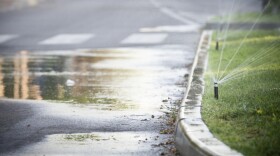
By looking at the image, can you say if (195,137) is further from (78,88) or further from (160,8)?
(160,8)

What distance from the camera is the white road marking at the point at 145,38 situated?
17891mm

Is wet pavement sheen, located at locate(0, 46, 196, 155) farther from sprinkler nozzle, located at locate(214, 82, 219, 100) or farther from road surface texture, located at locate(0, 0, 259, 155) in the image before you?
sprinkler nozzle, located at locate(214, 82, 219, 100)

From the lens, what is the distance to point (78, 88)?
35.7 feet

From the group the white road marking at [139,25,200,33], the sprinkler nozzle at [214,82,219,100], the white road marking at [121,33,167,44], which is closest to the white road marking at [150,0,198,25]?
A: the white road marking at [139,25,200,33]

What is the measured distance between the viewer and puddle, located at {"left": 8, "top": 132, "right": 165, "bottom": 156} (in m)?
6.81

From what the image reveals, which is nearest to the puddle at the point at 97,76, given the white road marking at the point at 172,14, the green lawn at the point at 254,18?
the green lawn at the point at 254,18

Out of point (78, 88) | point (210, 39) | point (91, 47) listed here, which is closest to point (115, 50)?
point (91, 47)

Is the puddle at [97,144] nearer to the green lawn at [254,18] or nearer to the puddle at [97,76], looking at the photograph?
the puddle at [97,76]

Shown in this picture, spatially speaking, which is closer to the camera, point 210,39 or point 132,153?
point 132,153

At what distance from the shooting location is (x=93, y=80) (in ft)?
38.5

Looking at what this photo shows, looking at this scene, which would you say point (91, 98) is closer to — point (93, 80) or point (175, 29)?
point (93, 80)

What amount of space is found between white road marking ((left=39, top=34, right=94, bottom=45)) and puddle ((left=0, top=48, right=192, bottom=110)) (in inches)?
81.7

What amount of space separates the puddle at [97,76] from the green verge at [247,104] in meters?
0.94

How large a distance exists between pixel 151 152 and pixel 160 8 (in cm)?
2226
